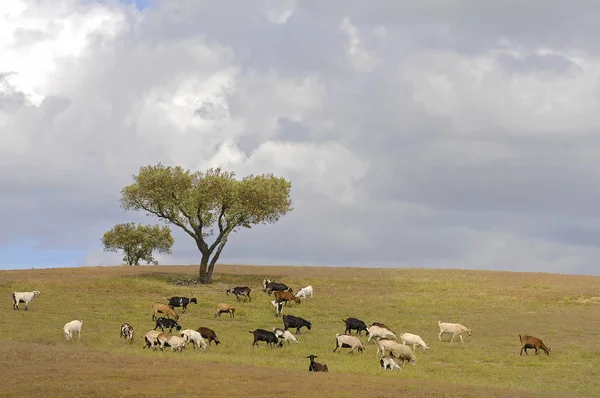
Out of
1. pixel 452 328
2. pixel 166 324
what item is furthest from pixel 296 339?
pixel 452 328

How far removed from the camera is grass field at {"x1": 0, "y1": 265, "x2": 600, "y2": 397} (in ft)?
82.7

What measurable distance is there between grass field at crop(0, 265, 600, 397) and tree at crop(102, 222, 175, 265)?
23808mm

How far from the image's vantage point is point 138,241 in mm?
105000

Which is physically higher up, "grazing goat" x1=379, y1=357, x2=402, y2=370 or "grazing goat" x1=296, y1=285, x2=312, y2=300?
"grazing goat" x1=296, y1=285, x2=312, y2=300

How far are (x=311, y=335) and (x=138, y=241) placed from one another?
6585 centimetres

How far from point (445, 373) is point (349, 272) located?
52.7 metres

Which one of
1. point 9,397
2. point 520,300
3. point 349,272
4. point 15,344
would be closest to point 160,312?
point 15,344

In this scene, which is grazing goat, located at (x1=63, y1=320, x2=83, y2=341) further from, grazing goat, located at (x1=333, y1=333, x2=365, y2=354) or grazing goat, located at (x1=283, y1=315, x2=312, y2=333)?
grazing goat, located at (x1=333, y1=333, x2=365, y2=354)

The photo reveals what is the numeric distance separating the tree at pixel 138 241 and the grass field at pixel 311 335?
2381cm

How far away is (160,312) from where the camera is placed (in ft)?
160

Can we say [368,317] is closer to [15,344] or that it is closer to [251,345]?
[251,345]

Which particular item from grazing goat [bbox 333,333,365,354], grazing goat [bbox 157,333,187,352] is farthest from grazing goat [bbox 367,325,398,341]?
grazing goat [bbox 157,333,187,352]

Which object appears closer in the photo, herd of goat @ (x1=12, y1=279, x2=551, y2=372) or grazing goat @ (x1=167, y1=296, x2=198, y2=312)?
herd of goat @ (x1=12, y1=279, x2=551, y2=372)

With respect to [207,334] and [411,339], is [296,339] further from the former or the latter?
[411,339]
